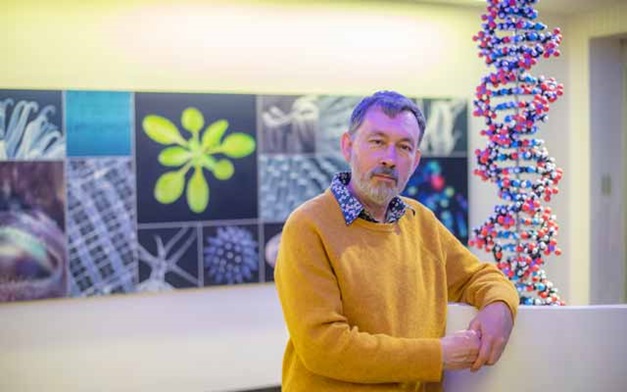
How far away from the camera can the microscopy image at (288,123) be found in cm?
478

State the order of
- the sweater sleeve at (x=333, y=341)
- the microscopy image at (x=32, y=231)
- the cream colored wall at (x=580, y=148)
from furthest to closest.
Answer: the cream colored wall at (x=580, y=148) → the microscopy image at (x=32, y=231) → the sweater sleeve at (x=333, y=341)

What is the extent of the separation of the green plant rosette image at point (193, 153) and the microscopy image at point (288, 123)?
17 cm

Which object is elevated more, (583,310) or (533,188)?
(533,188)

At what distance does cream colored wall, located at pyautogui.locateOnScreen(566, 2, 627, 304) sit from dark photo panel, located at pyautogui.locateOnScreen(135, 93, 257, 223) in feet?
9.07

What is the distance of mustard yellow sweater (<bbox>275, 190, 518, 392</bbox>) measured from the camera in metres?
1.59

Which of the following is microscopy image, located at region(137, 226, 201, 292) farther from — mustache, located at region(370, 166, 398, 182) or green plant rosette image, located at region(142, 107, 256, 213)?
mustache, located at region(370, 166, 398, 182)

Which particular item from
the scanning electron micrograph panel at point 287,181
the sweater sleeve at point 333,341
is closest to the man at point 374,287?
the sweater sleeve at point 333,341

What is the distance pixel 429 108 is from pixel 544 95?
219 cm

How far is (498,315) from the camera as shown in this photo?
68.3 inches

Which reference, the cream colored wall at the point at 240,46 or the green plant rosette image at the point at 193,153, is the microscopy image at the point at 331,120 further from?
the green plant rosette image at the point at 193,153

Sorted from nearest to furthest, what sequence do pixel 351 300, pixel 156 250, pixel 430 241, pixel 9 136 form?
pixel 351 300
pixel 430 241
pixel 9 136
pixel 156 250

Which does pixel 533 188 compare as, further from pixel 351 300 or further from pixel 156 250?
pixel 156 250

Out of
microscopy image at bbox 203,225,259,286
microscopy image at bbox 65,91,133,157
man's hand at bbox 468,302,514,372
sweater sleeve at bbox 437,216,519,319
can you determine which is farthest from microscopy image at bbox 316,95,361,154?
man's hand at bbox 468,302,514,372

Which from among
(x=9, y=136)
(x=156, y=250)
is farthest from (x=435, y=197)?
(x=9, y=136)
